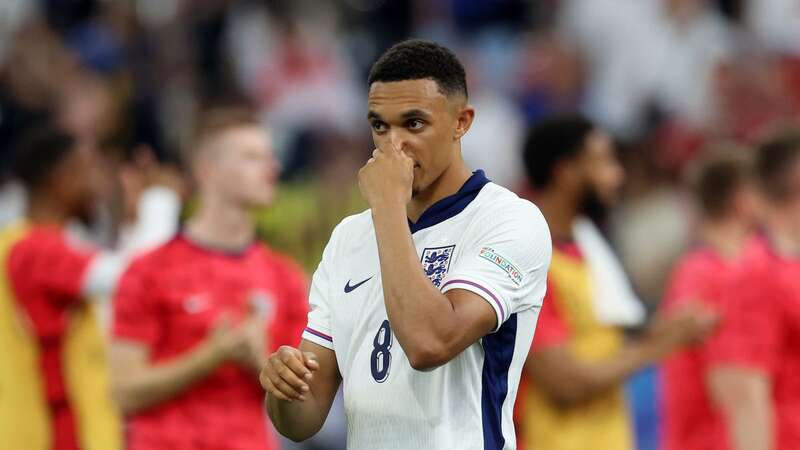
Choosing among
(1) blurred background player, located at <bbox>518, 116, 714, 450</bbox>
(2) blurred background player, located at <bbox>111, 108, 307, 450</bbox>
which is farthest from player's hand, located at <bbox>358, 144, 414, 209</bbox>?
(1) blurred background player, located at <bbox>518, 116, 714, 450</bbox>

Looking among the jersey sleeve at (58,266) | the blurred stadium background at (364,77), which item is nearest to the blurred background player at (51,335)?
the jersey sleeve at (58,266)

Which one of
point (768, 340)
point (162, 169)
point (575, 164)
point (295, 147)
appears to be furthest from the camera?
point (295, 147)

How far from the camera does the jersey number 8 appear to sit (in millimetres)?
3855

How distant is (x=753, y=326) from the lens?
6.48 m

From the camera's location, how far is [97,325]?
7051 mm

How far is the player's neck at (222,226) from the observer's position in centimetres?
639

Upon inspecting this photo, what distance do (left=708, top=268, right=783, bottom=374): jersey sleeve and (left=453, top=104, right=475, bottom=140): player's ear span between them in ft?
9.49

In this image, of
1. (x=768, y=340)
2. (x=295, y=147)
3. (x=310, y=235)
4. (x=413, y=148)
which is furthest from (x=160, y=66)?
(x=413, y=148)

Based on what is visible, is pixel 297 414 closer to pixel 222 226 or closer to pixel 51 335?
pixel 222 226

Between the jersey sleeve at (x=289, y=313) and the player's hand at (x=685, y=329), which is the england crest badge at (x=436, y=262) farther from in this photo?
the player's hand at (x=685, y=329)

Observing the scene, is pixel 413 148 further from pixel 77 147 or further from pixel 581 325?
pixel 77 147

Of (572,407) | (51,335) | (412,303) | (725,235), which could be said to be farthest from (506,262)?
(725,235)

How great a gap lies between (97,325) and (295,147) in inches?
235

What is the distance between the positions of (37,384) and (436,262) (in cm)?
361
